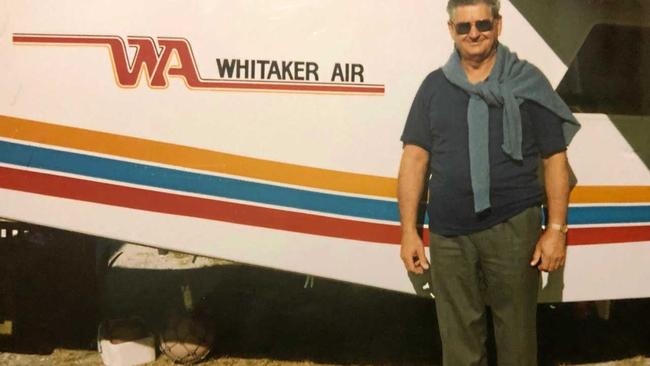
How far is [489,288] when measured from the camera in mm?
3006

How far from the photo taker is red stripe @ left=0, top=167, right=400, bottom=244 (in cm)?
347

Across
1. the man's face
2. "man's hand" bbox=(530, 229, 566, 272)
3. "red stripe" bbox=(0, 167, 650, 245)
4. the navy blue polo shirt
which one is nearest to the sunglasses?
the man's face

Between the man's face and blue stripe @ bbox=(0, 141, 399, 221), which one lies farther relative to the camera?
blue stripe @ bbox=(0, 141, 399, 221)

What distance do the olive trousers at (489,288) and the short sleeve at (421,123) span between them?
0.40 meters

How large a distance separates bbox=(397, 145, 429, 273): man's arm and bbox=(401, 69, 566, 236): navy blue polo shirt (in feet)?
0.30

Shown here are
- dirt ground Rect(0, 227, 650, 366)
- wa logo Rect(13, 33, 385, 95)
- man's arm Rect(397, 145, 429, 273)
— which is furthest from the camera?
dirt ground Rect(0, 227, 650, 366)

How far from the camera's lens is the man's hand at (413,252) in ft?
10.1

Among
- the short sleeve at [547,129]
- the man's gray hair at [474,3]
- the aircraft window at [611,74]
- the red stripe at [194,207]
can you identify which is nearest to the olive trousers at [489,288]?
the short sleeve at [547,129]

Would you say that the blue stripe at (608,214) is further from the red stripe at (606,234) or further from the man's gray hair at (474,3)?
the man's gray hair at (474,3)

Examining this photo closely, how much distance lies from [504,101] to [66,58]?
2.05m

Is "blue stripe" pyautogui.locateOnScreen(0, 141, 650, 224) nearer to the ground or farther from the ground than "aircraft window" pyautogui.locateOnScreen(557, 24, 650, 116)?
nearer to the ground

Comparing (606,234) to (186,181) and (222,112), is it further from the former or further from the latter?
(186,181)

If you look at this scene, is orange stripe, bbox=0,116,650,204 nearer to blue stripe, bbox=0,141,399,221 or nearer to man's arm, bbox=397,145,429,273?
blue stripe, bbox=0,141,399,221

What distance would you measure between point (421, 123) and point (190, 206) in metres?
1.24
